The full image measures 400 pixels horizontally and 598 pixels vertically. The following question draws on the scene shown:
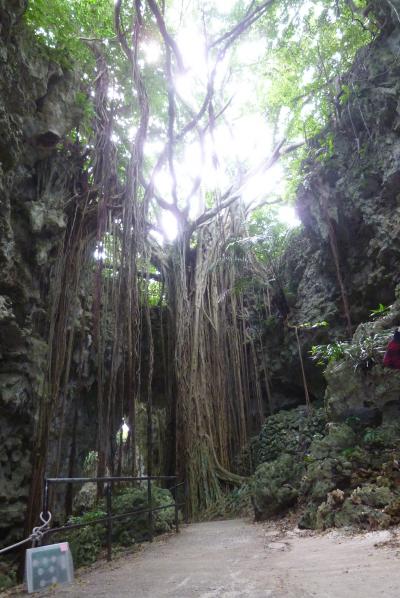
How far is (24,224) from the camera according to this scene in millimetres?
4438

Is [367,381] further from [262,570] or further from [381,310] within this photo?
[262,570]

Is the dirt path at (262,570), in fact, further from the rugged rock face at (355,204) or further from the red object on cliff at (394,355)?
the rugged rock face at (355,204)

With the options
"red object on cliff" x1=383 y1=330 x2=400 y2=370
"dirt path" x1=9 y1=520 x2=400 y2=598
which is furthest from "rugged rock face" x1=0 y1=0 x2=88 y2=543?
"red object on cliff" x1=383 y1=330 x2=400 y2=370

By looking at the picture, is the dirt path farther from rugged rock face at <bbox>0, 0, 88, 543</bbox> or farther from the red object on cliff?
rugged rock face at <bbox>0, 0, 88, 543</bbox>

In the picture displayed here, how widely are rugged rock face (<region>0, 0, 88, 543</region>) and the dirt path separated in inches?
69.9

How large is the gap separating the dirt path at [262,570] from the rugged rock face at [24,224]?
1775 mm

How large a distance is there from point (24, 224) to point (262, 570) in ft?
12.5

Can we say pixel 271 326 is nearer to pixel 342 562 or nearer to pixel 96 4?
pixel 96 4

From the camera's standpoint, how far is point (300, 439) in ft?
21.0

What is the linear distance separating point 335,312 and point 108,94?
465cm

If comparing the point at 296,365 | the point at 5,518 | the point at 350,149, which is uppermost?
the point at 350,149

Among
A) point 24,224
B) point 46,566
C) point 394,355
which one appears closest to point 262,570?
point 46,566

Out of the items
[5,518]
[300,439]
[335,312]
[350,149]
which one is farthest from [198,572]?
[350,149]

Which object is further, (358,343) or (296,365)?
(296,365)
